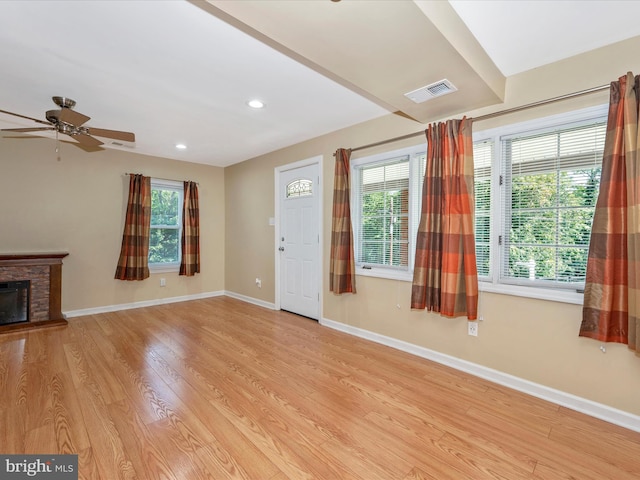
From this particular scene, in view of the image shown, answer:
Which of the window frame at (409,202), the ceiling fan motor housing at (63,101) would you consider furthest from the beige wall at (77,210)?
the window frame at (409,202)

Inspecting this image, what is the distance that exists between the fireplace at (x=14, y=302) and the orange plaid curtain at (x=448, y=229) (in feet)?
15.4

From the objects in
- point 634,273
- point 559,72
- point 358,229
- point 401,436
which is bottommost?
point 401,436

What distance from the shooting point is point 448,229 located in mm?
2582

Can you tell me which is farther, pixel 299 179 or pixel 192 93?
pixel 299 179

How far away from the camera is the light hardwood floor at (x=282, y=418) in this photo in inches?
62.0

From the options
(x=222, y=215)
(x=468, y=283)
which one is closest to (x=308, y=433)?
(x=468, y=283)

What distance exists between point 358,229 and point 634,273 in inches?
91.5

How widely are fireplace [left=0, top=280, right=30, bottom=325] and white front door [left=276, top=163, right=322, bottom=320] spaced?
127 inches

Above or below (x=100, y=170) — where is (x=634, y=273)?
below

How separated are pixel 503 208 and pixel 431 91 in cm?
112

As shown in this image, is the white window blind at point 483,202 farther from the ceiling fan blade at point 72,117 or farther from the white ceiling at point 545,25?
the ceiling fan blade at point 72,117

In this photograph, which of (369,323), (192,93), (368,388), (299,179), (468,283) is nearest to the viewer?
(368,388)

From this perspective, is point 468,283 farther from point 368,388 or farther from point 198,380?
point 198,380

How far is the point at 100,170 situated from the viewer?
4.45 m
